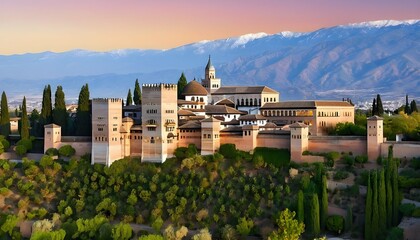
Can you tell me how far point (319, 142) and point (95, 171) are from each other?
15.1 m

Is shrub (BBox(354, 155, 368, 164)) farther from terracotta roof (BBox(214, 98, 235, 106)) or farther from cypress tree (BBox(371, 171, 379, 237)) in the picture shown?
terracotta roof (BBox(214, 98, 235, 106))

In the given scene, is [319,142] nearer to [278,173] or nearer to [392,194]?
[278,173]

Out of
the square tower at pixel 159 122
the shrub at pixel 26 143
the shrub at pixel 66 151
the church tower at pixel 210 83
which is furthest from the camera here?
the church tower at pixel 210 83

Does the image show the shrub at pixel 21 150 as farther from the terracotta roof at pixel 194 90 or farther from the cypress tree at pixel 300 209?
the cypress tree at pixel 300 209

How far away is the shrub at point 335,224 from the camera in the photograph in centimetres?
3897

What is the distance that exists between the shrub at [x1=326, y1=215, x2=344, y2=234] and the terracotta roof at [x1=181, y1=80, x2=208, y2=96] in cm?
1952

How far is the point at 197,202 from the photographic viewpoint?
142 ft

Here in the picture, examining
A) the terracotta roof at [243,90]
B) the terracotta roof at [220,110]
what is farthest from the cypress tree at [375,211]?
the terracotta roof at [243,90]

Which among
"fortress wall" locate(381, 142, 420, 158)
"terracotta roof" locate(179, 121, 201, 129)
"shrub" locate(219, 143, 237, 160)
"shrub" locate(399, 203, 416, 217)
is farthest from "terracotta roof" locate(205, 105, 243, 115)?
"shrub" locate(399, 203, 416, 217)

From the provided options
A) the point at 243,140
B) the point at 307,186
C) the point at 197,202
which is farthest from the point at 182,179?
the point at 307,186

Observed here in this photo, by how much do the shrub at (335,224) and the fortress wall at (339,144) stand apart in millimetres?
7008

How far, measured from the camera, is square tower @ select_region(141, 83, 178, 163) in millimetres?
47562

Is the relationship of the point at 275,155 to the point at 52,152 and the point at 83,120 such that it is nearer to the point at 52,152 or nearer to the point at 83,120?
the point at 83,120

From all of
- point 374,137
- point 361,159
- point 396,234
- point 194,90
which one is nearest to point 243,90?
point 194,90
